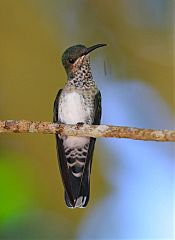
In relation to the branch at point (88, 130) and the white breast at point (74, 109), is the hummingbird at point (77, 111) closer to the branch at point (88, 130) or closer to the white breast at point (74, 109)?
the white breast at point (74, 109)

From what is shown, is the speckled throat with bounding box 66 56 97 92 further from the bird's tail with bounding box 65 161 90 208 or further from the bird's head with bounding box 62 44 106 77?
the bird's tail with bounding box 65 161 90 208

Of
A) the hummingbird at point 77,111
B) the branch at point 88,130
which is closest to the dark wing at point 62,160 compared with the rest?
the hummingbird at point 77,111

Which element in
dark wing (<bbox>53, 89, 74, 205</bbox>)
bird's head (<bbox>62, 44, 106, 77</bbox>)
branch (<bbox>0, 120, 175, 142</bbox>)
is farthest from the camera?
bird's head (<bbox>62, 44, 106, 77</bbox>)

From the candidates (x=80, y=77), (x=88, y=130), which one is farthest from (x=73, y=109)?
(x=88, y=130)

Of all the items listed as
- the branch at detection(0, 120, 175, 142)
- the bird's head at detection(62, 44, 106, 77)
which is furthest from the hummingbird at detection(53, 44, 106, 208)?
the branch at detection(0, 120, 175, 142)

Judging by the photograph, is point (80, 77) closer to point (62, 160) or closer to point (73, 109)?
point (73, 109)

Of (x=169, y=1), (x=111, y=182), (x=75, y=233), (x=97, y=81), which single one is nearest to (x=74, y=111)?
(x=97, y=81)

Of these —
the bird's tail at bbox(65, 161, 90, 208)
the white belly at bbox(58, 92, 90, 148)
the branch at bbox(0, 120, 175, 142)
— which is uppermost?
the white belly at bbox(58, 92, 90, 148)

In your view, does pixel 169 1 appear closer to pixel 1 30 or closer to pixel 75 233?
pixel 1 30
